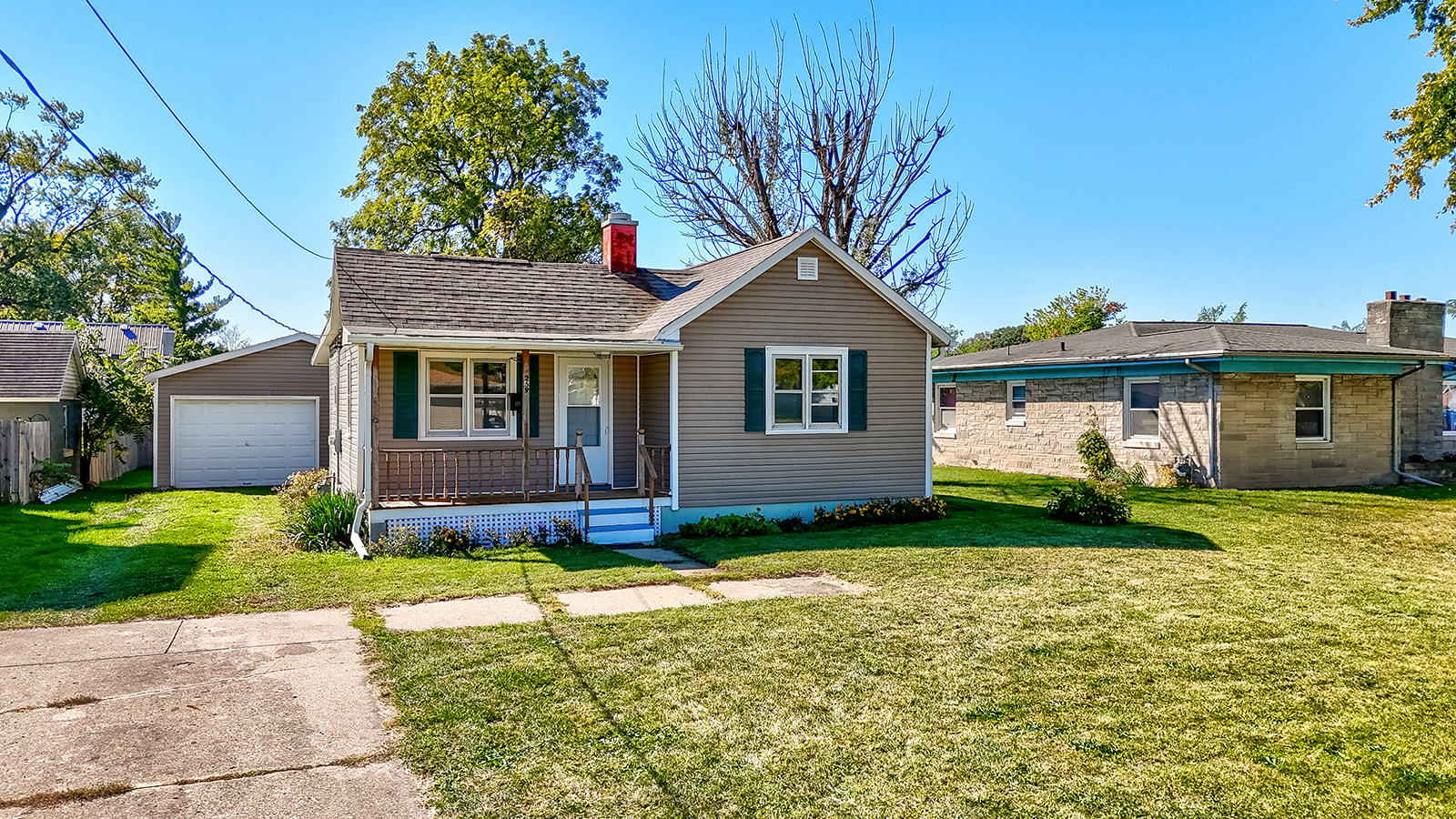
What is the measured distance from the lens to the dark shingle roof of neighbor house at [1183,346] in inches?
690

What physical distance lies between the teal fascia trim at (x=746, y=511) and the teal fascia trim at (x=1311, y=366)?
26.4ft

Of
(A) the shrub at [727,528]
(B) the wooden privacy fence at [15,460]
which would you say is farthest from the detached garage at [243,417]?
(A) the shrub at [727,528]

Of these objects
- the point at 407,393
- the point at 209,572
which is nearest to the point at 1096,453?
the point at 407,393

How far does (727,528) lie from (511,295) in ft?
16.6

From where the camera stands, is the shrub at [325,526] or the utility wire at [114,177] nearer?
the utility wire at [114,177]

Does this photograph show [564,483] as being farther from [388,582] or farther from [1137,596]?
[1137,596]

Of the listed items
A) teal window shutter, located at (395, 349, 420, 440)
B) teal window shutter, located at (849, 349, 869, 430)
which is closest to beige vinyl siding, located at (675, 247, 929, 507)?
teal window shutter, located at (849, 349, 869, 430)

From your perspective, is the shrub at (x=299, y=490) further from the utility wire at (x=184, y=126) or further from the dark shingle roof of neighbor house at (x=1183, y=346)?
the dark shingle roof of neighbor house at (x=1183, y=346)

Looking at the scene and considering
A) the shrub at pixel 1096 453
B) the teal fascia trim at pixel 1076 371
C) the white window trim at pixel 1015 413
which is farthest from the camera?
the white window trim at pixel 1015 413

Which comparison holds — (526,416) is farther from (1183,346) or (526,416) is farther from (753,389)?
(1183,346)

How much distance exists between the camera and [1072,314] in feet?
125

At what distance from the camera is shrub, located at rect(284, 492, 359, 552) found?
11750 mm

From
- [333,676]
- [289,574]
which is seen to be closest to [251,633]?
[333,676]

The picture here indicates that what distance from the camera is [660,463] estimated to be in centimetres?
1370
